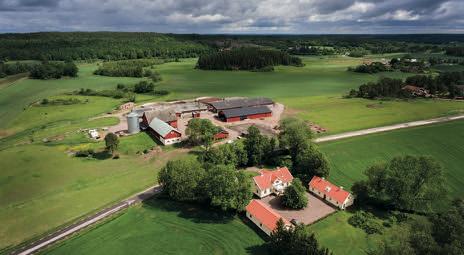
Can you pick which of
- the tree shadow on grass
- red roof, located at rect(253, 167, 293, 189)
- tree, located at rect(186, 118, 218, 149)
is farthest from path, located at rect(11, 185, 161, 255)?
tree, located at rect(186, 118, 218, 149)

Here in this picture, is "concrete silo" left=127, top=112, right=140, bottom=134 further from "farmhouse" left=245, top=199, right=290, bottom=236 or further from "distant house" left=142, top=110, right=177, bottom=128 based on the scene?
"farmhouse" left=245, top=199, right=290, bottom=236

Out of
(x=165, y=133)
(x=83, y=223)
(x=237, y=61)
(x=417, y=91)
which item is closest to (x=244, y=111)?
(x=165, y=133)

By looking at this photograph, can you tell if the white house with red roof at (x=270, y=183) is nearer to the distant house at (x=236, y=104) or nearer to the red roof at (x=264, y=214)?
the red roof at (x=264, y=214)

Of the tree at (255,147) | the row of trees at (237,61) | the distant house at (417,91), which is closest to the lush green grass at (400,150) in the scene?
the tree at (255,147)

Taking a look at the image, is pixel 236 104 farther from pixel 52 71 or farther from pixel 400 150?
pixel 52 71

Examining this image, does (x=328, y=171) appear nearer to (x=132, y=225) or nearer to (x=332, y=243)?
(x=332, y=243)

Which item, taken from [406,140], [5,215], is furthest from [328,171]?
[5,215]
